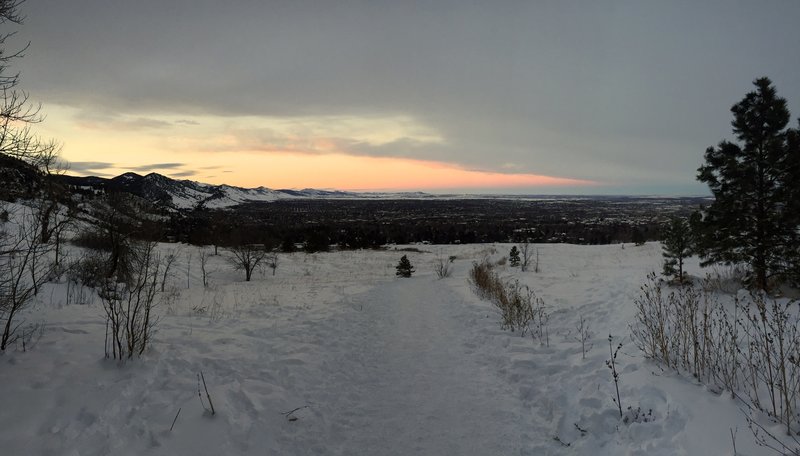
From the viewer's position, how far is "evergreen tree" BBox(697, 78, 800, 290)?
846 cm

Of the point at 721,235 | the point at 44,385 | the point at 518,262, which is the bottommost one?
the point at 518,262

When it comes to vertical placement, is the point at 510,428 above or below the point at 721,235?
below

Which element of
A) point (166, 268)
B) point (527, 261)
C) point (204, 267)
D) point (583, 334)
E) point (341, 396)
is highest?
point (166, 268)

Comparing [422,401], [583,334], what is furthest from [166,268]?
[583,334]

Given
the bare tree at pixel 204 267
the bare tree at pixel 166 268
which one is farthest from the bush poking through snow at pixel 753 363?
the bare tree at pixel 204 267

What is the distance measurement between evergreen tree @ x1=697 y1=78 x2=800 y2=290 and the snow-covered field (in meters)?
3.41

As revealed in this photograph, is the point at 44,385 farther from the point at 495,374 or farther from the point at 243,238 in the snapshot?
the point at 243,238

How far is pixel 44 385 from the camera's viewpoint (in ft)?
14.5

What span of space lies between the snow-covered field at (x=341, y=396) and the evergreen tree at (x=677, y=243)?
3.92 metres

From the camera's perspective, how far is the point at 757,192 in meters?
8.91

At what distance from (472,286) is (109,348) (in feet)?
46.3

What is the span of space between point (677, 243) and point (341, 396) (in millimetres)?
10746

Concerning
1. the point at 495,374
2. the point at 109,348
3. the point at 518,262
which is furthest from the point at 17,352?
the point at 518,262

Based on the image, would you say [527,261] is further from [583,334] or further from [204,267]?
[204,267]
